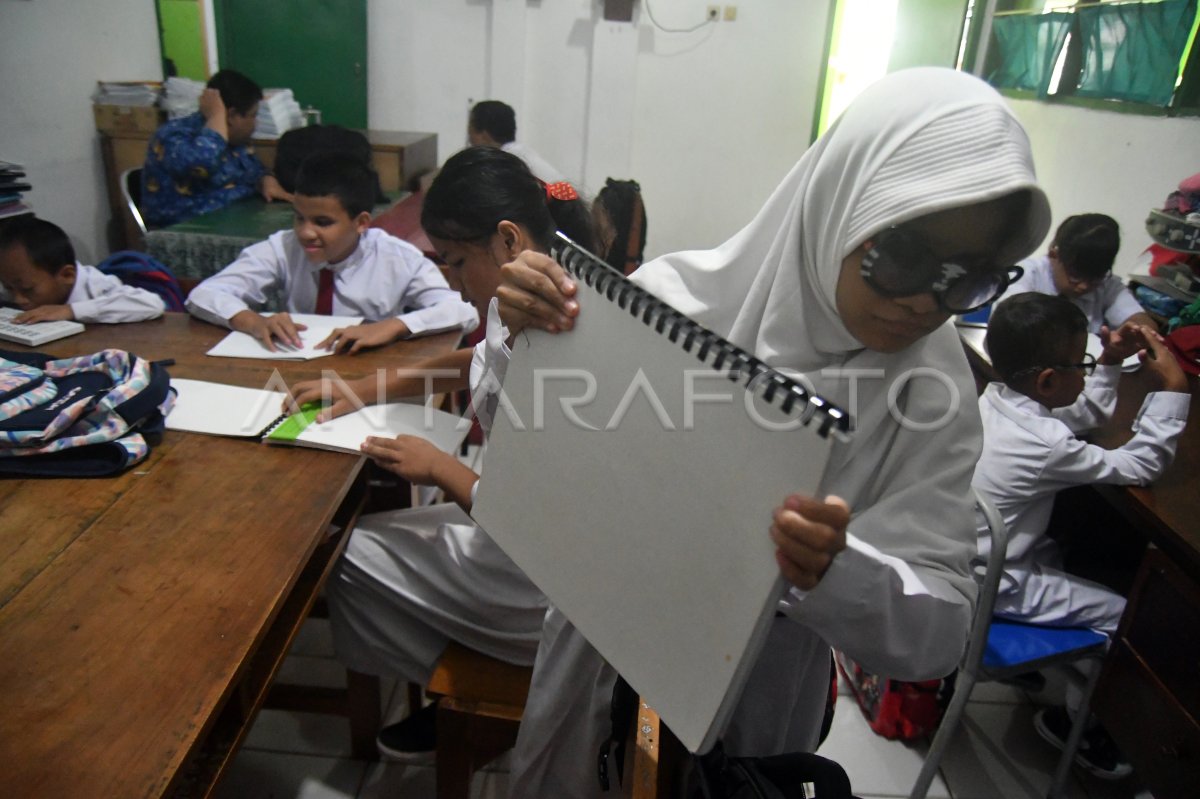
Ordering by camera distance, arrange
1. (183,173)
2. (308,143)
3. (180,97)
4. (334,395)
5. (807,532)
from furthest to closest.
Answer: (180,97) → (183,173) → (308,143) → (334,395) → (807,532)

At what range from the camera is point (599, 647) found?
2.23 feet

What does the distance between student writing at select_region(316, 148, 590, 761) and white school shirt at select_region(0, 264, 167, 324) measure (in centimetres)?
75

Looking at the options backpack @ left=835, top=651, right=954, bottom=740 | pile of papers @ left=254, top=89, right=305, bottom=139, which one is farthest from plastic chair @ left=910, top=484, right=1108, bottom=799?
pile of papers @ left=254, top=89, right=305, bottom=139

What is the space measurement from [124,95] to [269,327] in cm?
270

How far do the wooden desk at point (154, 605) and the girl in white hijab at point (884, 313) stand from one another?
0.50 metres

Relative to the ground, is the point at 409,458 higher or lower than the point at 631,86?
lower

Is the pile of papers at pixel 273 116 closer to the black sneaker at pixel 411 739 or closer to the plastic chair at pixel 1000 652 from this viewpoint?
the black sneaker at pixel 411 739

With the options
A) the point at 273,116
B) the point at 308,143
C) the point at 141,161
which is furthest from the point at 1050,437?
the point at 141,161

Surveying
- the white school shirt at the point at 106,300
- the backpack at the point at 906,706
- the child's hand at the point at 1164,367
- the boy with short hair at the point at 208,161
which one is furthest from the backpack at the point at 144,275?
the child's hand at the point at 1164,367

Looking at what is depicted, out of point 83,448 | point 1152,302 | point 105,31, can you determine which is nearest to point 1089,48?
point 1152,302

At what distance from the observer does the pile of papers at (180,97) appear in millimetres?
3699

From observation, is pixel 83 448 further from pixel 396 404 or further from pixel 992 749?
pixel 992 749

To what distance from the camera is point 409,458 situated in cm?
131

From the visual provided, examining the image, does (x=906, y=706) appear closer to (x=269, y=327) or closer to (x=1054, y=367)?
(x=1054, y=367)
